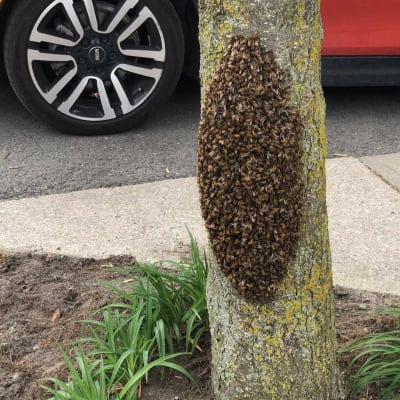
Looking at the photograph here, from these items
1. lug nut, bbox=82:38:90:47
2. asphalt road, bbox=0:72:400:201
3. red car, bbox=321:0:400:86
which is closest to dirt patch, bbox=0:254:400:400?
asphalt road, bbox=0:72:400:201

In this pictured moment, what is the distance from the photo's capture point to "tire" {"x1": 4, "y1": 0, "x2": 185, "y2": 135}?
449 centimetres

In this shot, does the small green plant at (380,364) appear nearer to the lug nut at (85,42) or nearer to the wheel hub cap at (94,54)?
the wheel hub cap at (94,54)

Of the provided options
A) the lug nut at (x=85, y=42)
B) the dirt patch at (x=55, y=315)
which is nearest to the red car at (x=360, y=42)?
the lug nut at (x=85, y=42)

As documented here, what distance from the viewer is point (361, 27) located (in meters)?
4.85

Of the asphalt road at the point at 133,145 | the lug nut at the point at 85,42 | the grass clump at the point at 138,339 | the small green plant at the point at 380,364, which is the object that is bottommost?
the small green plant at the point at 380,364

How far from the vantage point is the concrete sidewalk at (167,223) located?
339 cm

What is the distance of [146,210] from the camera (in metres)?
3.88

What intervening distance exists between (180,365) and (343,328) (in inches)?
26.4

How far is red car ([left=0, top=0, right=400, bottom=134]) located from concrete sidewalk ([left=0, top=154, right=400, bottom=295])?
83 centimetres

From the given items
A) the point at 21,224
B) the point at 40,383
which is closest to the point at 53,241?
the point at 21,224

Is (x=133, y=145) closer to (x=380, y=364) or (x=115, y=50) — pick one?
(x=115, y=50)

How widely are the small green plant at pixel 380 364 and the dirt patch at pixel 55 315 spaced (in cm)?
11

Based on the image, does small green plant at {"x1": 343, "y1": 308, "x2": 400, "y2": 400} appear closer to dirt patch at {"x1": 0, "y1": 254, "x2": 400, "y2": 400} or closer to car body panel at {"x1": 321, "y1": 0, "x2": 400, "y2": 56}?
dirt patch at {"x1": 0, "y1": 254, "x2": 400, "y2": 400}

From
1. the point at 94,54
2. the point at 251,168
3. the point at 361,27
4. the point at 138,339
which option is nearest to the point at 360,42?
the point at 361,27
